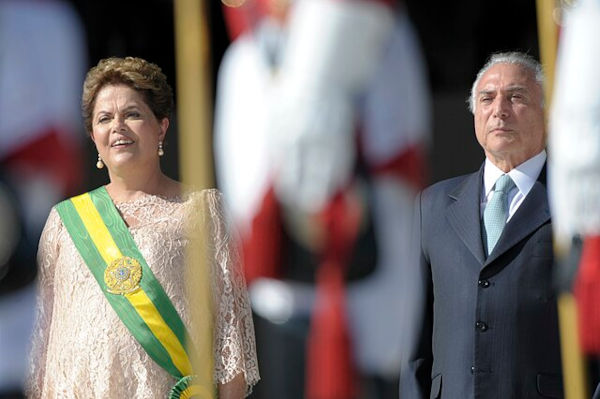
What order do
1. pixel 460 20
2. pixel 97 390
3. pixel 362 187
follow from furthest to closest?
pixel 460 20, pixel 97 390, pixel 362 187

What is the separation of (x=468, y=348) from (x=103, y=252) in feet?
3.39

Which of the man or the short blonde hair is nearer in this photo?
the man

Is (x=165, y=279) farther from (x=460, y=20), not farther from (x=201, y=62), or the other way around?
(x=460, y=20)

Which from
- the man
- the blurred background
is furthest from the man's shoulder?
the blurred background

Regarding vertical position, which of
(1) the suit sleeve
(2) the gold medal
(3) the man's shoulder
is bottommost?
(1) the suit sleeve

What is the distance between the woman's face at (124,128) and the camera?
14.5 feet

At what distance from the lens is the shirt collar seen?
4.34 meters

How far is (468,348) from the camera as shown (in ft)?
13.8

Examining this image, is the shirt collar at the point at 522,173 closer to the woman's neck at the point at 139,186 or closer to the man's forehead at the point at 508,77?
the man's forehead at the point at 508,77

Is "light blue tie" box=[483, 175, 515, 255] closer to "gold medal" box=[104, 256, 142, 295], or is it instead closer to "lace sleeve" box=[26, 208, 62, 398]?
"gold medal" box=[104, 256, 142, 295]

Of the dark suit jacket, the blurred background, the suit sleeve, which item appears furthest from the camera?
the suit sleeve

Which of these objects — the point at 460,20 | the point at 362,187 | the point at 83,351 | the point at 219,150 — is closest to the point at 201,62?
the point at 219,150

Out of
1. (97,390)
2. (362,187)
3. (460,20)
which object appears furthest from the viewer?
(460,20)

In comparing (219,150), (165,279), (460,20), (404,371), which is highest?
(460,20)
